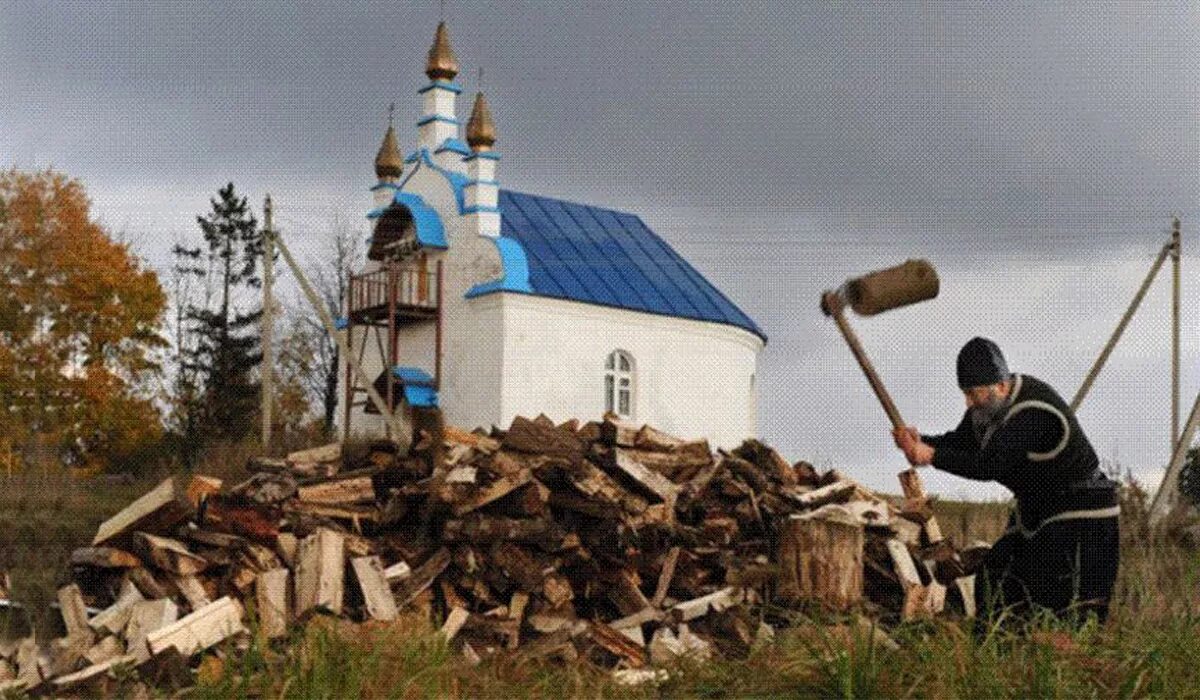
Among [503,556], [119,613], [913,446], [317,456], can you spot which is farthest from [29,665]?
[913,446]

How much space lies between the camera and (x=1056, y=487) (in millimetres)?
7488

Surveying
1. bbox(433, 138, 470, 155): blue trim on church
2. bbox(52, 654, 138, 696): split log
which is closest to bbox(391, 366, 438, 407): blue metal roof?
bbox(433, 138, 470, 155): blue trim on church

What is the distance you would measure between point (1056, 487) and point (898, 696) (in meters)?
2.54

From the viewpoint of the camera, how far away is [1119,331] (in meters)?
20.9

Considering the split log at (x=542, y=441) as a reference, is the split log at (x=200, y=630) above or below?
below

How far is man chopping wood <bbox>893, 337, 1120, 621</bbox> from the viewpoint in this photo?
7266 mm

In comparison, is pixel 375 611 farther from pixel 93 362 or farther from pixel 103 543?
pixel 93 362

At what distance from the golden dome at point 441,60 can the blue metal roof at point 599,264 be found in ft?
8.40

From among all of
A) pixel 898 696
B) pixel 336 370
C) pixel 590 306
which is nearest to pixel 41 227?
pixel 336 370

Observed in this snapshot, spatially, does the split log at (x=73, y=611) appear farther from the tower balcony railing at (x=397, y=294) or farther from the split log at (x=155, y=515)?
the tower balcony railing at (x=397, y=294)

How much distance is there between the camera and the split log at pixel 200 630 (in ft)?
27.0

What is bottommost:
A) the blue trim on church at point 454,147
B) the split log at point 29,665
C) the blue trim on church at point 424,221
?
the split log at point 29,665

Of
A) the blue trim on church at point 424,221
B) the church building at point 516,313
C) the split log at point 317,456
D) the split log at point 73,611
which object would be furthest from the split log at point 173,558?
the blue trim on church at point 424,221

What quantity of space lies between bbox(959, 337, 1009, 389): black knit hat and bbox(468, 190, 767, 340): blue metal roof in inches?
737
